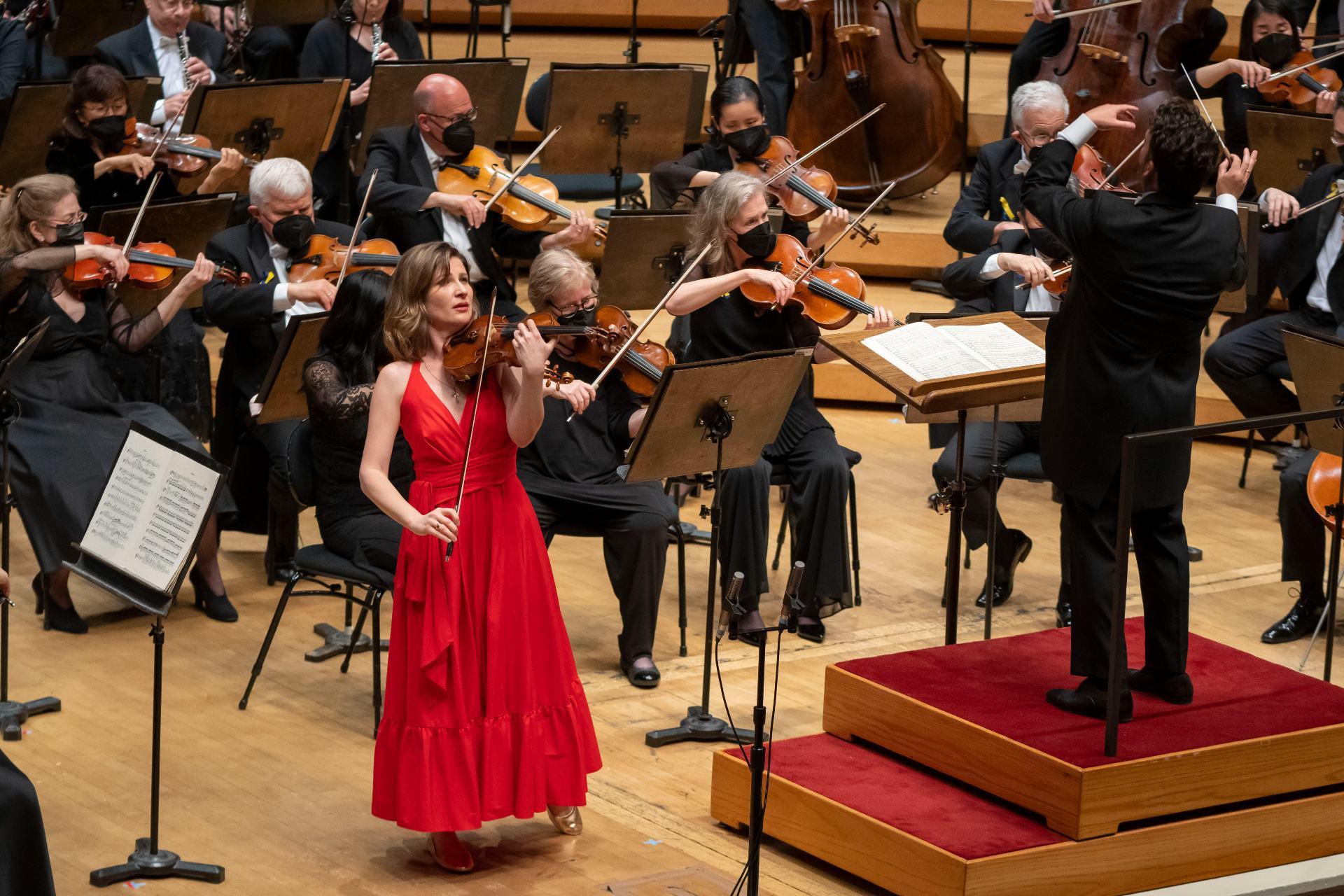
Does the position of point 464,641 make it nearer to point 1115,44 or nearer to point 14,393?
point 14,393

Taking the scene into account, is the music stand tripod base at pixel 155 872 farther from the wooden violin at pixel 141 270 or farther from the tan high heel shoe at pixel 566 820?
the wooden violin at pixel 141 270

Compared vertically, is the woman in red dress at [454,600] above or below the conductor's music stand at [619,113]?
below

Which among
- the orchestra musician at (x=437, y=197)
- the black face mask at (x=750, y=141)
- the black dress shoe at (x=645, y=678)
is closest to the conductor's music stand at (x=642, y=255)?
the orchestra musician at (x=437, y=197)

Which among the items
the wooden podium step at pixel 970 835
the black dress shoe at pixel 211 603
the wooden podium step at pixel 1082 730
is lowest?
the black dress shoe at pixel 211 603

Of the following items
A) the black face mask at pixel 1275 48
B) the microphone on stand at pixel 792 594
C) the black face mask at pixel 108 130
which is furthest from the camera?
the black face mask at pixel 1275 48

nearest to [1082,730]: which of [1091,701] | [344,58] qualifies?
[1091,701]

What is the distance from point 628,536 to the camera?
4727 millimetres

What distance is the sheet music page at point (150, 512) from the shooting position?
3.52m

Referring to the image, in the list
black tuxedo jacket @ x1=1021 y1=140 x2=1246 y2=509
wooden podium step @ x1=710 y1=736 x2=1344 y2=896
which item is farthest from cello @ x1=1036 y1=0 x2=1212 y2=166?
wooden podium step @ x1=710 y1=736 x2=1344 y2=896

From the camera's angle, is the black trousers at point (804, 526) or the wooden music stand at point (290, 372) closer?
the wooden music stand at point (290, 372)

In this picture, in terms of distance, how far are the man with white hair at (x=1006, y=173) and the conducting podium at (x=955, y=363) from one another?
4.32ft

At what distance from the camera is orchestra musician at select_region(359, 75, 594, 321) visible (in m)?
5.58

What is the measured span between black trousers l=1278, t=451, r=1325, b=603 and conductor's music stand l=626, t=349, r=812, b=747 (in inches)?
66.5

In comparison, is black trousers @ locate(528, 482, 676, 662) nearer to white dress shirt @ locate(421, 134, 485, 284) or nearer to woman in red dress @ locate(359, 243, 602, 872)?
woman in red dress @ locate(359, 243, 602, 872)
